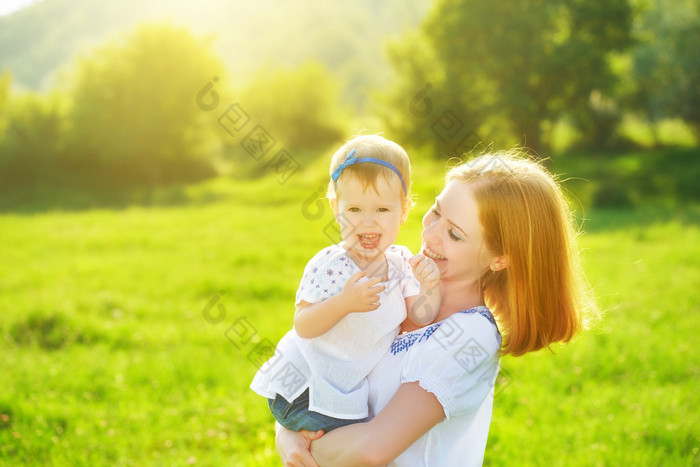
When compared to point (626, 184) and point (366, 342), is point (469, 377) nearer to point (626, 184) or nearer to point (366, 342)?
point (366, 342)

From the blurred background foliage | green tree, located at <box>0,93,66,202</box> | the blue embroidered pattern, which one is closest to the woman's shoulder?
the blue embroidered pattern

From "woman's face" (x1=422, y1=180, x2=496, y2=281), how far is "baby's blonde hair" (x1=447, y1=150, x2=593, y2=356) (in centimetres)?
4

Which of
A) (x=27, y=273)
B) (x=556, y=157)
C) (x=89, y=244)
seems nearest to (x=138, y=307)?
(x=27, y=273)

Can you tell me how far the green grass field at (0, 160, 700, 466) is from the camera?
4.52m

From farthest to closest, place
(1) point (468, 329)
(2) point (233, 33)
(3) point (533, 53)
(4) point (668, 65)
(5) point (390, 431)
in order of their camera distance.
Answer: (2) point (233, 33), (4) point (668, 65), (3) point (533, 53), (1) point (468, 329), (5) point (390, 431)

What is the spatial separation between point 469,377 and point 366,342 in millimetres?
438

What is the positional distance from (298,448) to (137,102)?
26563 mm

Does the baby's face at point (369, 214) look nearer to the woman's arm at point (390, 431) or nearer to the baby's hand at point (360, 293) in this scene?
the baby's hand at point (360, 293)

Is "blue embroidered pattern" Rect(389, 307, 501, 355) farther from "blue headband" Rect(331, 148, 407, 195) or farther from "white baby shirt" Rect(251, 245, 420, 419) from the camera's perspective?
"blue headband" Rect(331, 148, 407, 195)

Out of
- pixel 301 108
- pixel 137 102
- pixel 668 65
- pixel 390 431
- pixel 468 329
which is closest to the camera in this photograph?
pixel 390 431

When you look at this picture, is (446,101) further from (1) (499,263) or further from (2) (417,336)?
(2) (417,336)

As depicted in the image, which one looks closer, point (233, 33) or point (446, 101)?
point (446, 101)

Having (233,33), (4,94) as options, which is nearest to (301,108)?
(4,94)

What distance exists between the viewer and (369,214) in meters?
2.30
